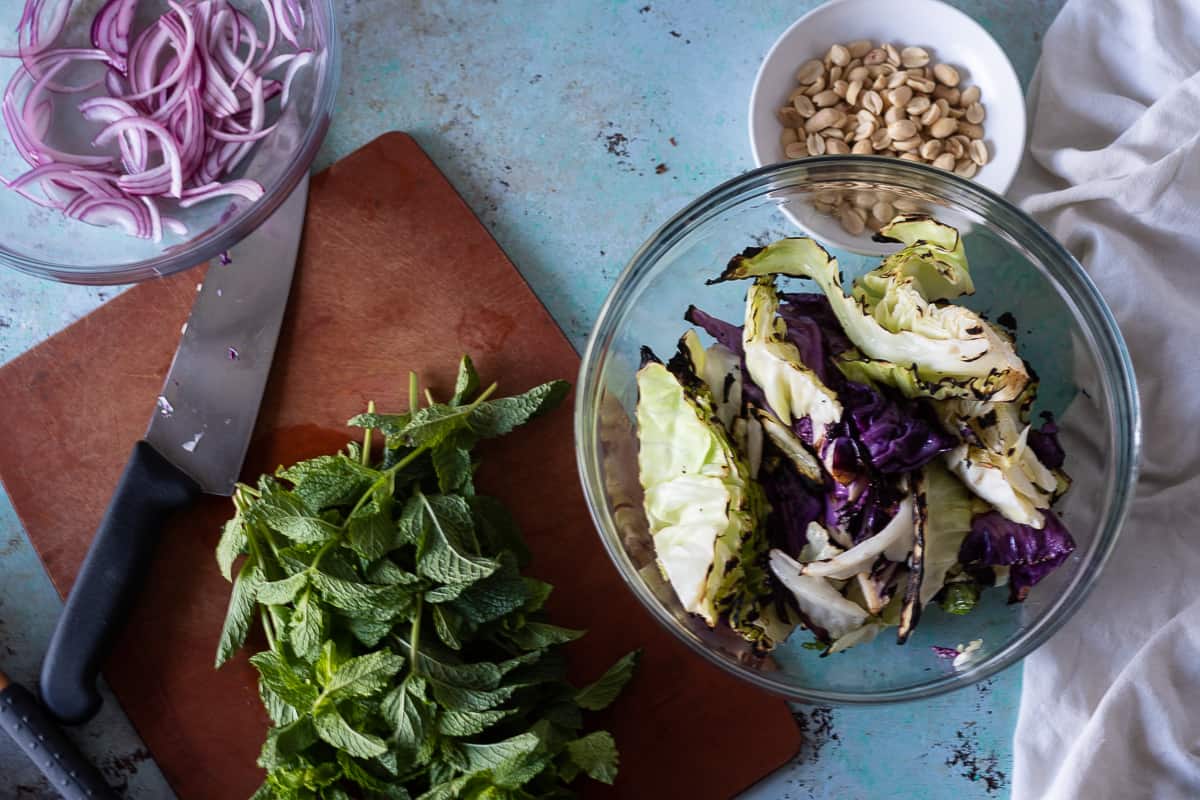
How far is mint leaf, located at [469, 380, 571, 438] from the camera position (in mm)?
1298

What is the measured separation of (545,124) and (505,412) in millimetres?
440

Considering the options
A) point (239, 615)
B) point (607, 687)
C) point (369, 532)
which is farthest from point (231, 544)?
point (607, 687)

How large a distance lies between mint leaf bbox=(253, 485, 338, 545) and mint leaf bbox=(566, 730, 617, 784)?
0.40m

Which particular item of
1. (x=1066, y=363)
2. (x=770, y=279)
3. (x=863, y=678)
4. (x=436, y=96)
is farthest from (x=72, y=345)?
(x=1066, y=363)

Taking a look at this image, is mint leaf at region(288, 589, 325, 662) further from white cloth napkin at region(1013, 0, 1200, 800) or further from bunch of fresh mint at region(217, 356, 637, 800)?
white cloth napkin at region(1013, 0, 1200, 800)

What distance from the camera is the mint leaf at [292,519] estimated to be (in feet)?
3.97

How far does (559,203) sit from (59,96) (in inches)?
27.1

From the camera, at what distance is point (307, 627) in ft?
3.92

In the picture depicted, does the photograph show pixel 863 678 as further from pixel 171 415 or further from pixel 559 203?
pixel 171 415

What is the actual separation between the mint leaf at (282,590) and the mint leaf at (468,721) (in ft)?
0.76

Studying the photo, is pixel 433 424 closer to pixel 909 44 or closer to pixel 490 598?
pixel 490 598

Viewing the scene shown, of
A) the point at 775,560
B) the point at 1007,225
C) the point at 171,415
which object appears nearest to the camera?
the point at 775,560

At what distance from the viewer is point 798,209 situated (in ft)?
4.22

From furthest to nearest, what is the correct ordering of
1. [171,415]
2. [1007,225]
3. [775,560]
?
1. [171,415]
2. [1007,225]
3. [775,560]
